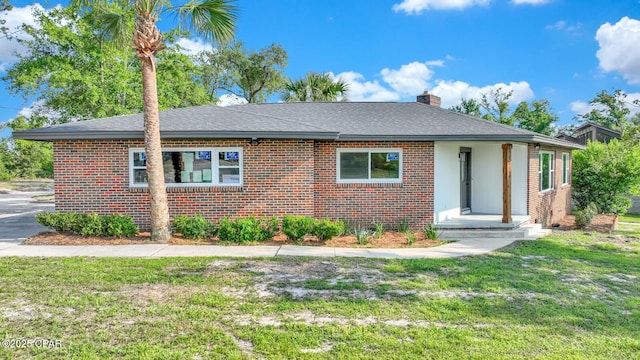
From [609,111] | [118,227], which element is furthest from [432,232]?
[609,111]

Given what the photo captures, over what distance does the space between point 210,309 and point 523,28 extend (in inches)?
963

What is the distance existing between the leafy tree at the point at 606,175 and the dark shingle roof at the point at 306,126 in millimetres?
3647

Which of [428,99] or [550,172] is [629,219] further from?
[428,99]

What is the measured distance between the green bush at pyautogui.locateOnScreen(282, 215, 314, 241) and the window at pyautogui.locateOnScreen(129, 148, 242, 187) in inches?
76.6

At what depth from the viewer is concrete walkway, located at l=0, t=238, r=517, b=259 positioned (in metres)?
8.24

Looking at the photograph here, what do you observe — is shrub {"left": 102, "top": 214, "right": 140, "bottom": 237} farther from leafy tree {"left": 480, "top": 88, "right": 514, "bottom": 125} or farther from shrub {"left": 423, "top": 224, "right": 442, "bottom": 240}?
leafy tree {"left": 480, "top": 88, "right": 514, "bottom": 125}

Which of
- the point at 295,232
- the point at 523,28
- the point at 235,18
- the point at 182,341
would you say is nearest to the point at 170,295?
the point at 182,341

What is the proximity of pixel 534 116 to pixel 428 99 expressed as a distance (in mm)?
33734

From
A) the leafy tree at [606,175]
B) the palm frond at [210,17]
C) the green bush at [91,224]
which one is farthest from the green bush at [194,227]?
the leafy tree at [606,175]

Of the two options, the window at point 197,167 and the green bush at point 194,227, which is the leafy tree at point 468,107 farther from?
the green bush at point 194,227

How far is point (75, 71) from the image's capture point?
19016 mm

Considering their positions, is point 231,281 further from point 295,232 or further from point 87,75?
point 87,75

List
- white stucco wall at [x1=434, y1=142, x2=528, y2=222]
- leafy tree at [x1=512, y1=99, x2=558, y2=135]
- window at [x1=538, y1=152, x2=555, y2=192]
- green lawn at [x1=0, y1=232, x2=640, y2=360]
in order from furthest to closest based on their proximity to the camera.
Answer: leafy tree at [x1=512, y1=99, x2=558, y2=135] → window at [x1=538, y1=152, x2=555, y2=192] → white stucco wall at [x1=434, y1=142, x2=528, y2=222] → green lawn at [x1=0, y1=232, x2=640, y2=360]

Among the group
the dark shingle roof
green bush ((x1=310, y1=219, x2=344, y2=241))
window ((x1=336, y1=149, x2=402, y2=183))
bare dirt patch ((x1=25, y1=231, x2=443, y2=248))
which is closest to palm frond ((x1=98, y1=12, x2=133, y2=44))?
the dark shingle roof
